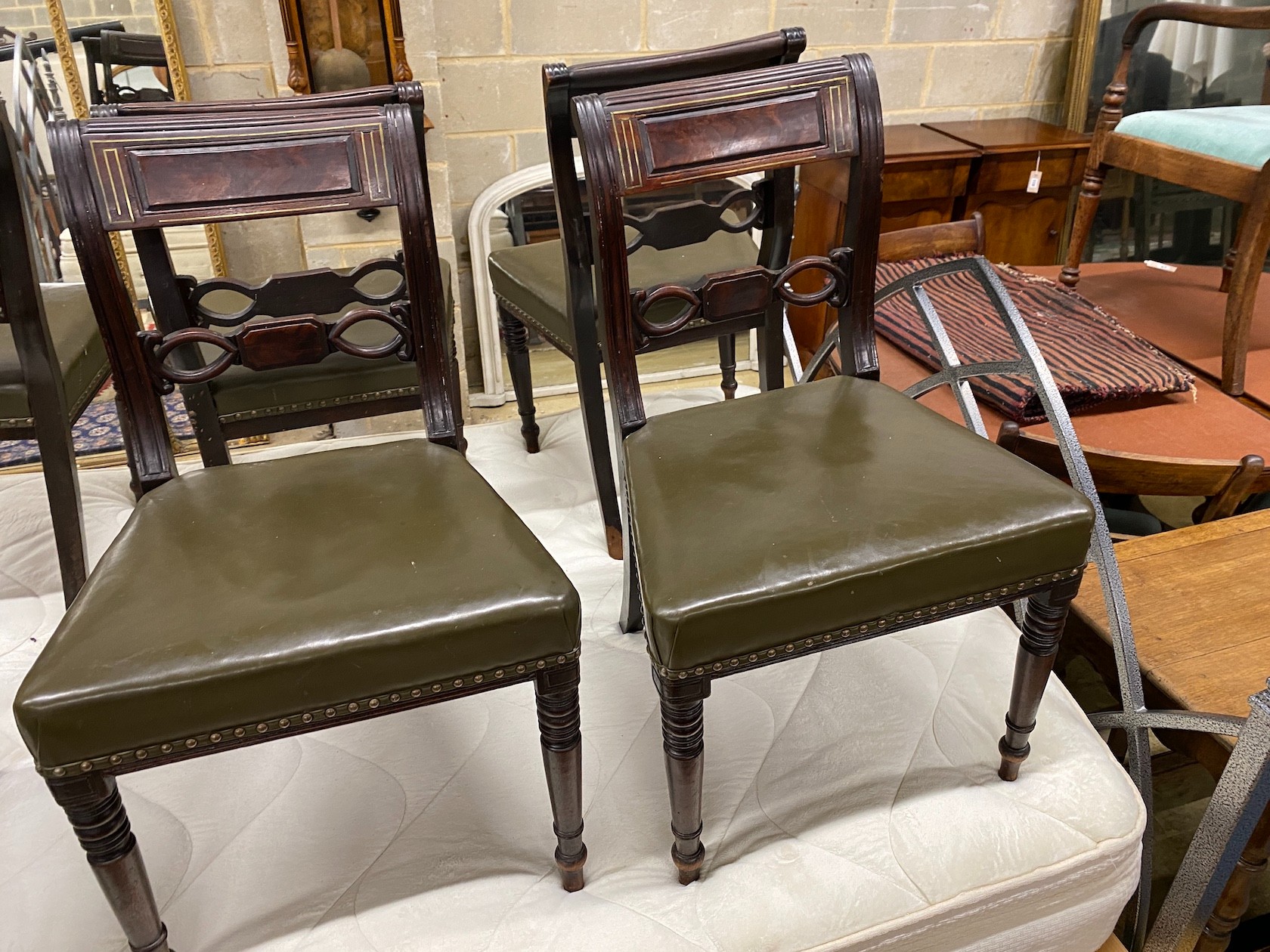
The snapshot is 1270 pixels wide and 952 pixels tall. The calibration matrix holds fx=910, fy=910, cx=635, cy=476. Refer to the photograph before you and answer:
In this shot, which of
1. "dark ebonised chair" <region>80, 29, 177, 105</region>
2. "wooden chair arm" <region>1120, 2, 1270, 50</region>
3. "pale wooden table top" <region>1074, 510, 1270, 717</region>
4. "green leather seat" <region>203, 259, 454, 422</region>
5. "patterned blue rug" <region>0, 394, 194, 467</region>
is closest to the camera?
"pale wooden table top" <region>1074, 510, 1270, 717</region>

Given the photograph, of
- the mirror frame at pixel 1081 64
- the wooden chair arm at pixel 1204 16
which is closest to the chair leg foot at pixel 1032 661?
the wooden chair arm at pixel 1204 16

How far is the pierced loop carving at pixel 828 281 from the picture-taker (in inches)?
48.4

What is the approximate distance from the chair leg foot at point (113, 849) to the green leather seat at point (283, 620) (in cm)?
4

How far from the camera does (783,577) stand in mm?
924

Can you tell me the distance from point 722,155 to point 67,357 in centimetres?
111

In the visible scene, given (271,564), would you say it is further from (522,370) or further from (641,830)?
(522,370)

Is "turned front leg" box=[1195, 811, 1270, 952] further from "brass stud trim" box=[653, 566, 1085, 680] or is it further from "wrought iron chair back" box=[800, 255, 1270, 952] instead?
"brass stud trim" box=[653, 566, 1085, 680]

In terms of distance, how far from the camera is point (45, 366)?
4.25ft

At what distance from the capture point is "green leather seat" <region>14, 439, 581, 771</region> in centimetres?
82

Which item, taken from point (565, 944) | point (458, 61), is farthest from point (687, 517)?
point (458, 61)

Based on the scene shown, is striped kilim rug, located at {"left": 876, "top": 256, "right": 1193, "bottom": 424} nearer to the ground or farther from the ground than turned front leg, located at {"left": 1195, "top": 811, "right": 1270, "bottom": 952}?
farther from the ground

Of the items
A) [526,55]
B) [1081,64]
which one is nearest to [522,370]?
[526,55]

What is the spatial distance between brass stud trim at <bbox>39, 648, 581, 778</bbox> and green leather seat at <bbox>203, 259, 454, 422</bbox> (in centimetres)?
70

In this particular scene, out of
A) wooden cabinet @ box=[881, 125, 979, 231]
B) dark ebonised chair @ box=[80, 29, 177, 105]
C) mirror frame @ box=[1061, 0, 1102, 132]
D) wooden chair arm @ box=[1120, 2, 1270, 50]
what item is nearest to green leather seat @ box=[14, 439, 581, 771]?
dark ebonised chair @ box=[80, 29, 177, 105]
